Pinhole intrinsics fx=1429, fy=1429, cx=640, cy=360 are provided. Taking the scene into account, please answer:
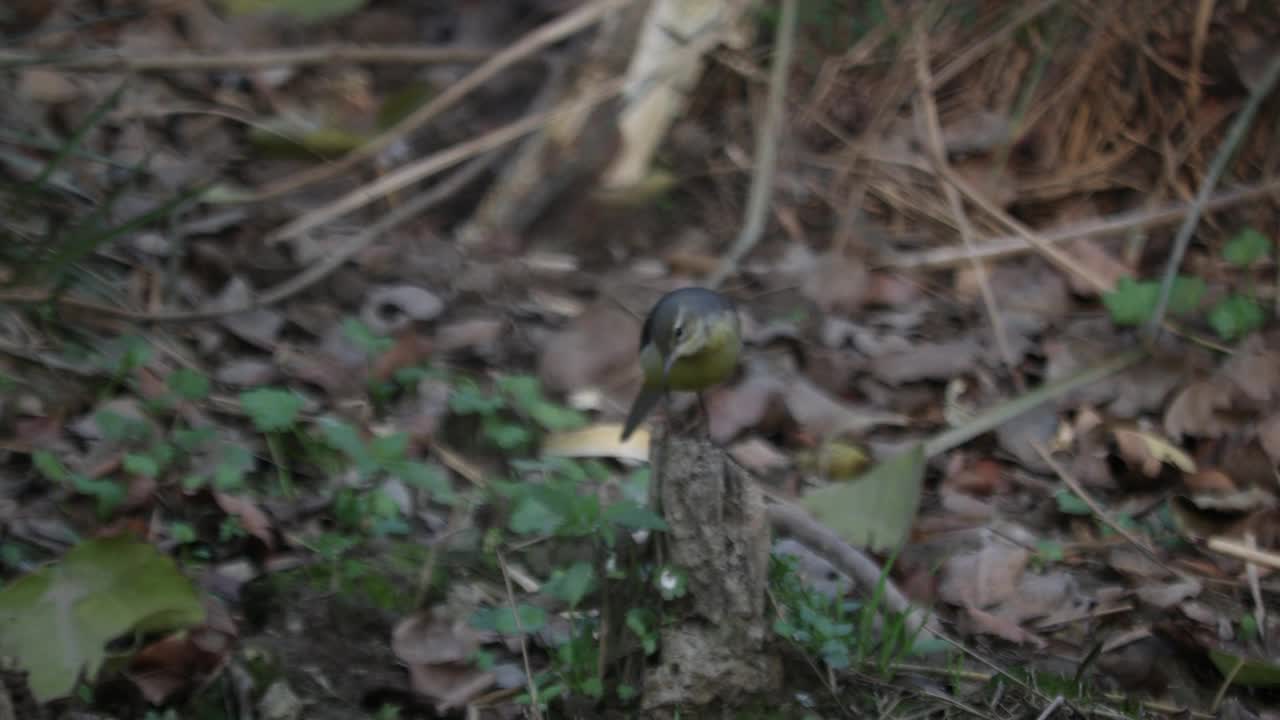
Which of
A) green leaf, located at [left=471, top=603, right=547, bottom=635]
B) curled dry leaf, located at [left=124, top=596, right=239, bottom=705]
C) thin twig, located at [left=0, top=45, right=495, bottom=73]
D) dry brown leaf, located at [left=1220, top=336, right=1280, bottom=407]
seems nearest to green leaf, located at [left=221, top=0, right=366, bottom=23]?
thin twig, located at [left=0, top=45, right=495, bottom=73]

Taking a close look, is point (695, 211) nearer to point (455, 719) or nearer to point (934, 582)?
point (934, 582)

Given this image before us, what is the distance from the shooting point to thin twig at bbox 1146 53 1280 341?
14.2ft

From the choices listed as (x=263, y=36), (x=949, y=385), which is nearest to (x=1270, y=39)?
(x=949, y=385)

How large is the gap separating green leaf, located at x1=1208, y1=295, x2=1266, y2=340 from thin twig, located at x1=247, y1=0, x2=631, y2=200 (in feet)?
7.74

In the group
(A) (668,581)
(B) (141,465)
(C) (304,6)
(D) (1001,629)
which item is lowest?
(D) (1001,629)

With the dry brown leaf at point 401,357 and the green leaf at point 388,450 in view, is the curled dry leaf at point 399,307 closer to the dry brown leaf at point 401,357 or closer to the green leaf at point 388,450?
the dry brown leaf at point 401,357

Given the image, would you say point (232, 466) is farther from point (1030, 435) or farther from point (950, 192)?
point (950, 192)

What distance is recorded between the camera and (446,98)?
5031 millimetres

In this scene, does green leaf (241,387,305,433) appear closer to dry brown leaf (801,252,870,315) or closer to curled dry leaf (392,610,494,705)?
curled dry leaf (392,610,494,705)

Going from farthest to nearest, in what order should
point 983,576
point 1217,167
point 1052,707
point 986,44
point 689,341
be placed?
point 986,44 → point 1217,167 → point 983,576 → point 689,341 → point 1052,707

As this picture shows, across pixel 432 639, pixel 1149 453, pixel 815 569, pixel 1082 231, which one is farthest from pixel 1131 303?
pixel 432 639

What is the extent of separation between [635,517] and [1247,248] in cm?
298

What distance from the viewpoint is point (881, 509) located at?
311 cm

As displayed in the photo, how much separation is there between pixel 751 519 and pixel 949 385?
6.66 ft
